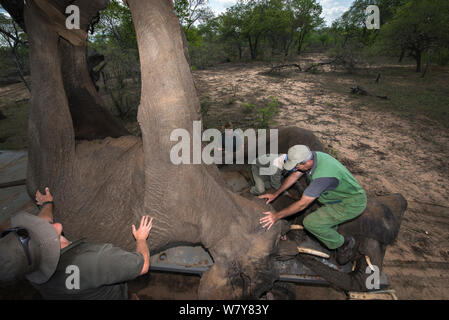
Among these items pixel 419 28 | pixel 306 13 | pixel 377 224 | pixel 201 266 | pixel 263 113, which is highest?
pixel 306 13

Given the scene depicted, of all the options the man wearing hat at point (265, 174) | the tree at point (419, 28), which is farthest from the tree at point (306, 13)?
the man wearing hat at point (265, 174)

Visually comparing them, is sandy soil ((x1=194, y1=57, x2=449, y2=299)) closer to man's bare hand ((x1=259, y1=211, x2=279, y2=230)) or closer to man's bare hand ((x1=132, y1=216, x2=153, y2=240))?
man's bare hand ((x1=259, y1=211, x2=279, y2=230))

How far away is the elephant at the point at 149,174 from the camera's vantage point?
1.79 m

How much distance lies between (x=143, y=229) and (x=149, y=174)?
58 centimetres

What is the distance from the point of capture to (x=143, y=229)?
2.05 meters

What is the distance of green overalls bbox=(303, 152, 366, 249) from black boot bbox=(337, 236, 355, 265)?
0.37 feet

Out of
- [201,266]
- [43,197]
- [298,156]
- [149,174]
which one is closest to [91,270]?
[149,174]

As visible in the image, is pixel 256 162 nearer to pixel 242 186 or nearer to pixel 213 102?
pixel 242 186

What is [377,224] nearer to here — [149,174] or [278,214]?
[278,214]

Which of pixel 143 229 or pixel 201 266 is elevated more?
pixel 143 229

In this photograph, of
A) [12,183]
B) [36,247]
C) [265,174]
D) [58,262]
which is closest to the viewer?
[36,247]

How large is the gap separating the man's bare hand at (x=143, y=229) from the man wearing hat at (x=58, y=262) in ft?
0.53

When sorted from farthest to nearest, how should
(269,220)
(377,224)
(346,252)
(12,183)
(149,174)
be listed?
(12,183), (377,224), (346,252), (269,220), (149,174)

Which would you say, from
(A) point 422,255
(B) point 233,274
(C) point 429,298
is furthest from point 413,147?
(B) point 233,274
